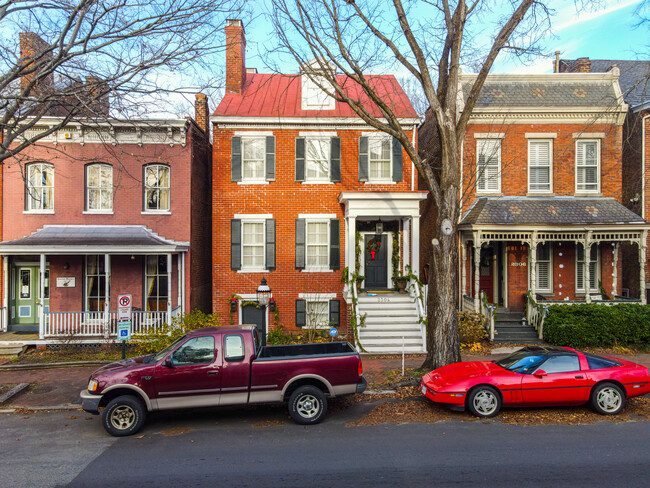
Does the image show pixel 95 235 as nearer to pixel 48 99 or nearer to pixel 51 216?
pixel 51 216

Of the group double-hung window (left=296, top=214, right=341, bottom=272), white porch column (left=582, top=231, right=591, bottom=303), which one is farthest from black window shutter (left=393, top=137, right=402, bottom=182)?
white porch column (left=582, top=231, right=591, bottom=303)

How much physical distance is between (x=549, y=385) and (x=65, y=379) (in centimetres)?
1131

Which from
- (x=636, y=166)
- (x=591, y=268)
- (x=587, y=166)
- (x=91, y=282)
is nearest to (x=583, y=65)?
(x=636, y=166)

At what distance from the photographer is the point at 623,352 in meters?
12.6

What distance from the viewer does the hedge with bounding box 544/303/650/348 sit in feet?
42.1

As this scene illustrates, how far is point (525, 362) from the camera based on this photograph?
25.7 feet

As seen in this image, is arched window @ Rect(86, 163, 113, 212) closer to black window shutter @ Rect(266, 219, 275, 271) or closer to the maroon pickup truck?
black window shutter @ Rect(266, 219, 275, 271)

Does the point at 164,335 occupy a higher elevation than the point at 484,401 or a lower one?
higher

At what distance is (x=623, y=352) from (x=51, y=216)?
19004 mm

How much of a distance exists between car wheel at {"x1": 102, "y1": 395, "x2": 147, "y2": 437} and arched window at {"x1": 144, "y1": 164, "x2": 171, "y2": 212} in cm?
900

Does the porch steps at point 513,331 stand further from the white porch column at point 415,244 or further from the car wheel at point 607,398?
the car wheel at point 607,398

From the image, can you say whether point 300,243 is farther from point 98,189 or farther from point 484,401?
point 484,401

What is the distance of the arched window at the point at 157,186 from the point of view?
1495cm

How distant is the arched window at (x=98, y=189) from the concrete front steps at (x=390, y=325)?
952 centimetres
